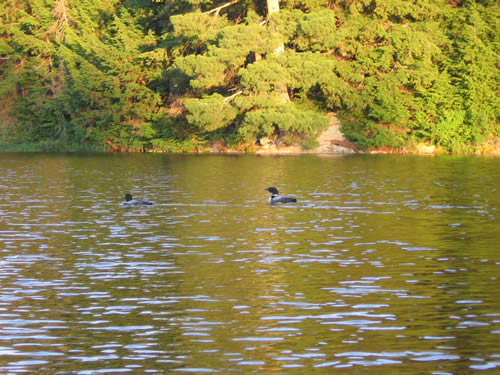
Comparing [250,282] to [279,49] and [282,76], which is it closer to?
[282,76]

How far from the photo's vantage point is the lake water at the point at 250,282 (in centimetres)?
1043

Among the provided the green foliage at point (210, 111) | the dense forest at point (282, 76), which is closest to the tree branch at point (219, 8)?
the dense forest at point (282, 76)

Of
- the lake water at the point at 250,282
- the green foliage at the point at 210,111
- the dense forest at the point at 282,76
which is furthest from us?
the dense forest at the point at 282,76

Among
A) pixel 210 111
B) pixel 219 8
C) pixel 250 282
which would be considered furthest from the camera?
pixel 219 8

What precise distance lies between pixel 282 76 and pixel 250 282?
3892 cm

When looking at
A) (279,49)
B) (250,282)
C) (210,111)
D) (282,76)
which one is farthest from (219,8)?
(250,282)

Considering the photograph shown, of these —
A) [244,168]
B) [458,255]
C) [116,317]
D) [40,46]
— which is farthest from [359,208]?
[40,46]

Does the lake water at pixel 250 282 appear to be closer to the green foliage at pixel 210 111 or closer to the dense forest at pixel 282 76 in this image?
the green foliage at pixel 210 111

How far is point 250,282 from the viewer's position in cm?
1453

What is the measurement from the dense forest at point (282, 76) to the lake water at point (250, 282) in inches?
955

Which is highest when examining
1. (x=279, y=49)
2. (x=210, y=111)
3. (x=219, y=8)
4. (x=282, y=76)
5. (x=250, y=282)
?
(x=219, y=8)

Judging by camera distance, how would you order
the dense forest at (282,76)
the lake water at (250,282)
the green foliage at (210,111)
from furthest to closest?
the dense forest at (282,76), the green foliage at (210,111), the lake water at (250,282)

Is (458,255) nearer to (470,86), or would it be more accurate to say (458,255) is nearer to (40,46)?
(470,86)

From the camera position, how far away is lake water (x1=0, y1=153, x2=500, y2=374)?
1043 cm
